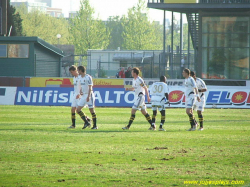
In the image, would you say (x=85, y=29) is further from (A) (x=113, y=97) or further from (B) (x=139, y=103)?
(B) (x=139, y=103)

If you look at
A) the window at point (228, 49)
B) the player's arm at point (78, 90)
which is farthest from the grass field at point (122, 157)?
the window at point (228, 49)

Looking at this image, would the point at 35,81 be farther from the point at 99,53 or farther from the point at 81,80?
the point at 81,80

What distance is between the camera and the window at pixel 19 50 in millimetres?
41438

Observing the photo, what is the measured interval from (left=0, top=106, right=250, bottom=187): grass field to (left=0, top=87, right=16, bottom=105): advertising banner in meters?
13.6

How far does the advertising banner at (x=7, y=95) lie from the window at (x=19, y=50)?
1222cm

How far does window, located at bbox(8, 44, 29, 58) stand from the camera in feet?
136

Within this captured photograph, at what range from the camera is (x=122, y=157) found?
10.5 meters

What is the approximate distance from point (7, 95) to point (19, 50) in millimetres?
12653

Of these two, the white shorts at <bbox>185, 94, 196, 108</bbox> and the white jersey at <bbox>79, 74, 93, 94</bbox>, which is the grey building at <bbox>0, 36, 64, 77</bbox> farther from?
the white shorts at <bbox>185, 94, 196, 108</bbox>

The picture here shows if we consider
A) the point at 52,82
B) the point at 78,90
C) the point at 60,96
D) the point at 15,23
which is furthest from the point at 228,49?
the point at 15,23

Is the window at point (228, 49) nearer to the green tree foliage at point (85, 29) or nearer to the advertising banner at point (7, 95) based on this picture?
the advertising banner at point (7, 95)

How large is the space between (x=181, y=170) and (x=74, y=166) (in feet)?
6.91

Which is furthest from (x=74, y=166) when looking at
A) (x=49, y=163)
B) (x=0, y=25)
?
(x=0, y=25)

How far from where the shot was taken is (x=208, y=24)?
3597 cm
